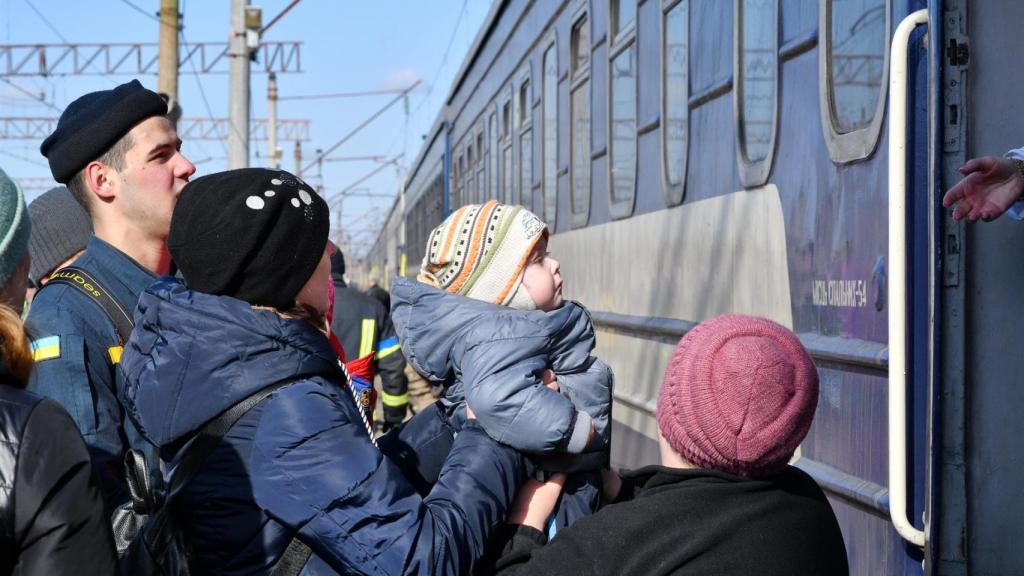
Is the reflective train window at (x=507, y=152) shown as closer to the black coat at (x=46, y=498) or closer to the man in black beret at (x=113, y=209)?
the man in black beret at (x=113, y=209)

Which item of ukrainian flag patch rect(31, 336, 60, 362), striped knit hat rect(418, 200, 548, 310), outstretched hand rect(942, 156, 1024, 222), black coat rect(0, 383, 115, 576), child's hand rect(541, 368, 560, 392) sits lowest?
black coat rect(0, 383, 115, 576)

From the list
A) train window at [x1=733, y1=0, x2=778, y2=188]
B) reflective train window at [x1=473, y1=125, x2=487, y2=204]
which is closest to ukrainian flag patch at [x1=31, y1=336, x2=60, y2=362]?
train window at [x1=733, y1=0, x2=778, y2=188]

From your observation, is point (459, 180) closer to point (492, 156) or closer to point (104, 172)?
point (492, 156)

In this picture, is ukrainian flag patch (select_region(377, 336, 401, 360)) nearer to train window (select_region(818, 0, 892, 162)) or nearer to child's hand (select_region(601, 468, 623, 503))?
train window (select_region(818, 0, 892, 162))

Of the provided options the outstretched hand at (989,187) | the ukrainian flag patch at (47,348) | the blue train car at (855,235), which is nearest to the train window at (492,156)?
the blue train car at (855,235)

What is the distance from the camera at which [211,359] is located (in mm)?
1975

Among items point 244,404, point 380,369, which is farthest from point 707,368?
point 380,369

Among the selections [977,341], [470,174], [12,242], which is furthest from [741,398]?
[470,174]

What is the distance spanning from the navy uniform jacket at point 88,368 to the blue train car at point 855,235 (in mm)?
1642

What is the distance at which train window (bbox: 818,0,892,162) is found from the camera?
2816mm

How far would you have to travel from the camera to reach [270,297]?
2.08 metres

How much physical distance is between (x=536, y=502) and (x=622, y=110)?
3.55m

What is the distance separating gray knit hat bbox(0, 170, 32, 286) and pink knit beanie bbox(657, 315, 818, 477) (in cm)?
109

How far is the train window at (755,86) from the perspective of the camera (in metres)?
3.58
